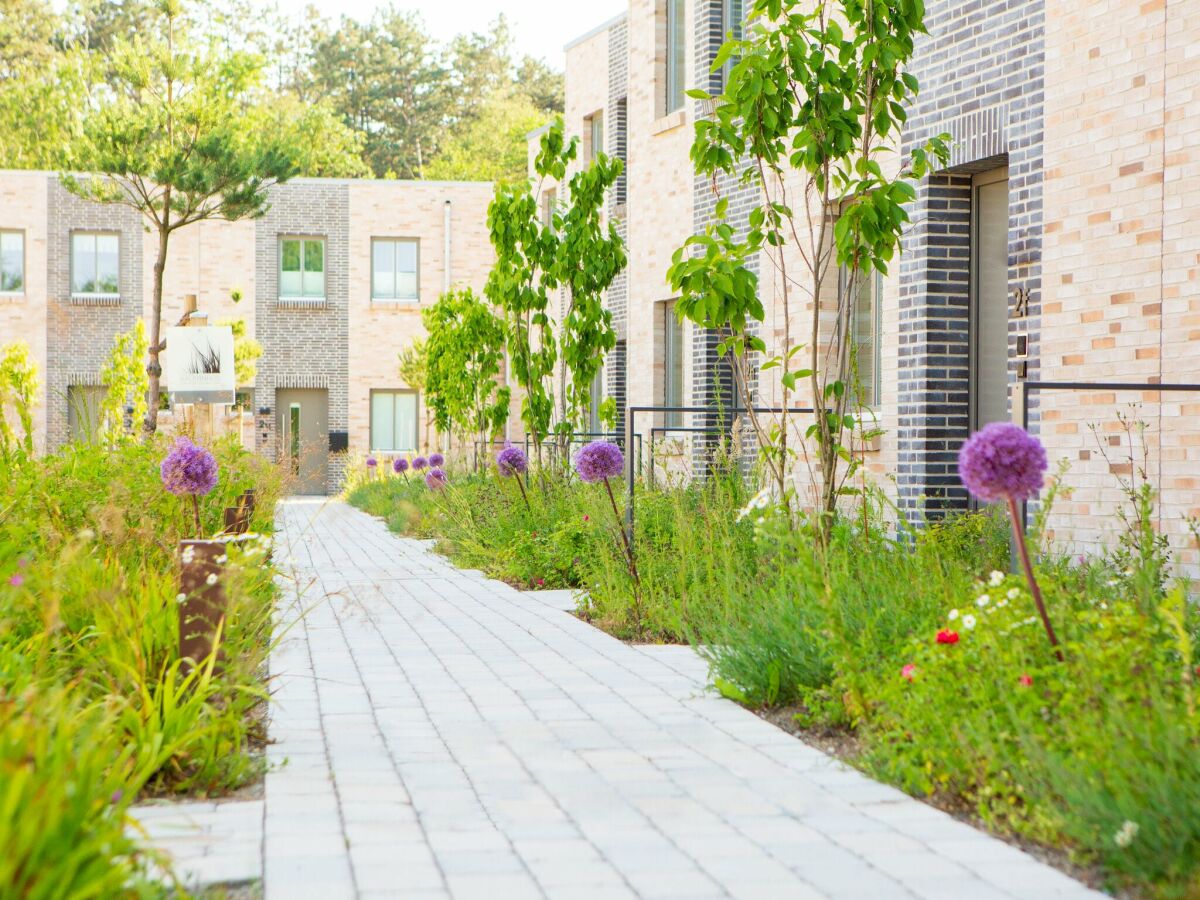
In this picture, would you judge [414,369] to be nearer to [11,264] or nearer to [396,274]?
[396,274]

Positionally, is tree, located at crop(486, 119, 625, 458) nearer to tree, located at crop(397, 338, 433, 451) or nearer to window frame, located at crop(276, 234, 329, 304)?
tree, located at crop(397, 338, 433, 451)

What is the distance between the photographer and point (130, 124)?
70.4ft

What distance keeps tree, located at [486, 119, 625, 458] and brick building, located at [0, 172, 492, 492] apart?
17.6 meters

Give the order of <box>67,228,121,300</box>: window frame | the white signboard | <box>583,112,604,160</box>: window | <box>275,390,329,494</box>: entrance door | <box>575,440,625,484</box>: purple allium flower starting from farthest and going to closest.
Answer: <box>275,390,329,494</box>: entrance door < <box>67,228,121,300</box>: window frame < <box>583,112,604,160</box>: window < the white signboard < <box>575,440,625,484</box>: purple allium flower

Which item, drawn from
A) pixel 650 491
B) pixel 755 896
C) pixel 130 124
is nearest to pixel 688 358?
pixel 650 491

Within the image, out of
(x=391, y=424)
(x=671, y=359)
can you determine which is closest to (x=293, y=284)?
(x=391, y=424)

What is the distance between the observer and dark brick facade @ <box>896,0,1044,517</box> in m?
9.69

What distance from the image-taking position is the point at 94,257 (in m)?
31.3

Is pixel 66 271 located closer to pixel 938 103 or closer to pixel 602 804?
pixel 938 103

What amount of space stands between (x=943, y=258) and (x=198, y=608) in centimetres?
684

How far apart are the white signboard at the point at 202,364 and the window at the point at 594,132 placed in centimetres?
661

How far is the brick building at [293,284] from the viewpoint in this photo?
30.8 m

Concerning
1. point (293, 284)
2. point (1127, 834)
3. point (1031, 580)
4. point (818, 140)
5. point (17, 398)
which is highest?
point (293, 284)

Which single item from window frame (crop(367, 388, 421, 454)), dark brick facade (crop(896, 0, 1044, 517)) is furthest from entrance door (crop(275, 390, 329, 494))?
dark brick facade (crop(896, 0, 1044, 517))
